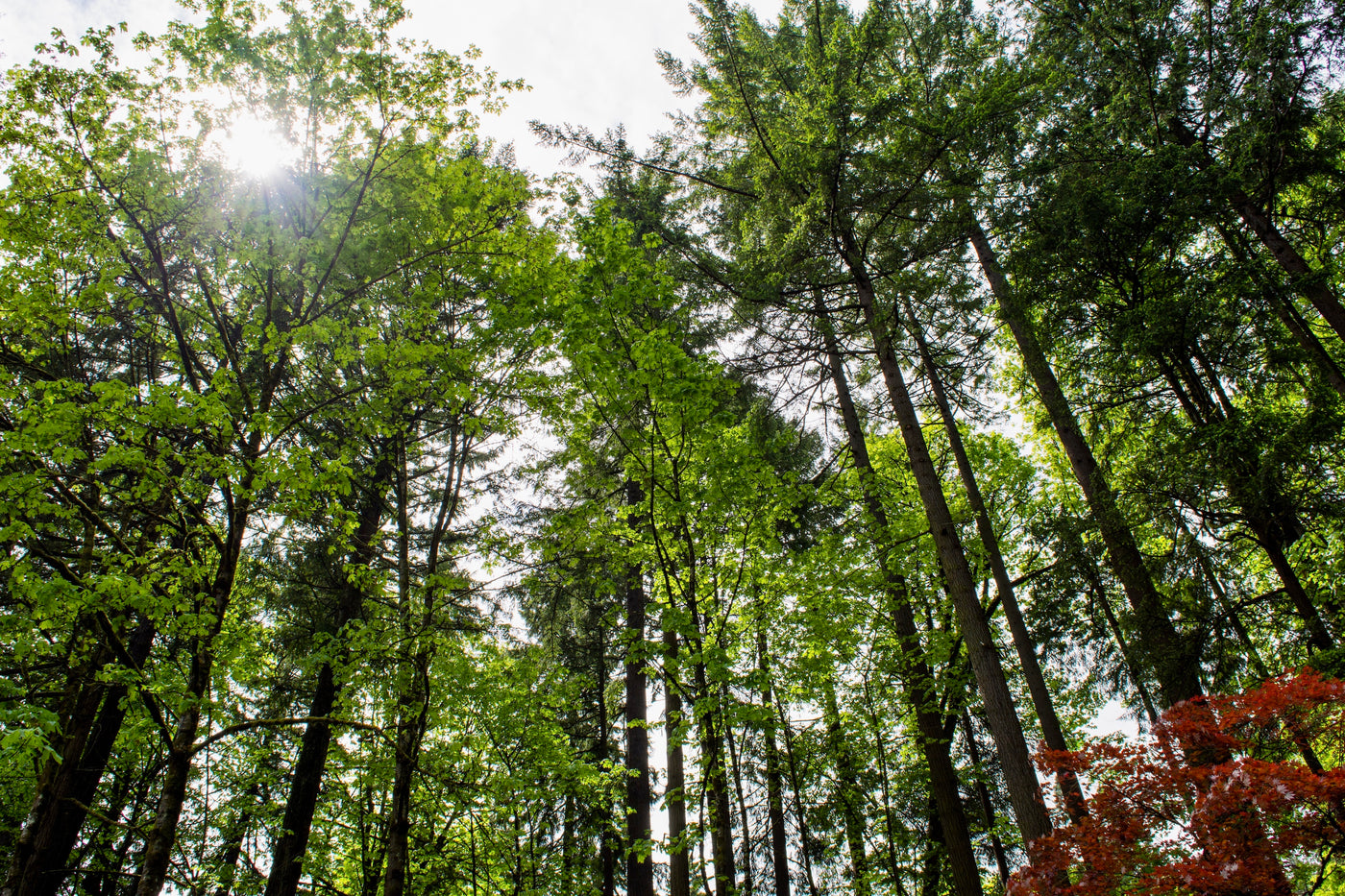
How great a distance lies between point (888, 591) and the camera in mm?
9391

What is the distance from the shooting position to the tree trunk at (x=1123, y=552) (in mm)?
6938

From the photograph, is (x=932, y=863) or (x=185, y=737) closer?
(x=185, y=737)

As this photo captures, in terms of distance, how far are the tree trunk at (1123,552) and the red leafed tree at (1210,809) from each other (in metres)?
1.16

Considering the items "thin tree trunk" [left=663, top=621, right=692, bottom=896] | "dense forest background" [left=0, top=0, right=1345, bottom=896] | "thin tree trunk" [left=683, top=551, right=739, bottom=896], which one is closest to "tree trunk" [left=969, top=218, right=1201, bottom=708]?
"dense forest background" [left=0, top=0, right=1345, bottom=896]

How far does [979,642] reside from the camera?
6.39 meters

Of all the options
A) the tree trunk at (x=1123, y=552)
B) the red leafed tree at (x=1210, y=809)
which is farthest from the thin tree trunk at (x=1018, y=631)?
the red leafed tree at (x=1210, y=809)

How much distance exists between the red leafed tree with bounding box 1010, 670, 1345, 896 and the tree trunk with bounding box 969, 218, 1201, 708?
1.16 meters

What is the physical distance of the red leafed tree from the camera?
387 cm

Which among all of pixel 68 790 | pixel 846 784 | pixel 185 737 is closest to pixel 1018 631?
pixel 846 784

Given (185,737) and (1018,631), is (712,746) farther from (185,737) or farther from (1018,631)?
(1018,631)

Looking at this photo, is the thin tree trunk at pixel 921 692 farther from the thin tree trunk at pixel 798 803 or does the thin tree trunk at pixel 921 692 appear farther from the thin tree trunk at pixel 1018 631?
the thin tree trunk at pixel 798 803

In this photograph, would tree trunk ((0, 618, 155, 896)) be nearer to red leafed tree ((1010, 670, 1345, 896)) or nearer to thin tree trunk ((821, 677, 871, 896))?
red leafed tree ((1010, 670, 1345, 896))

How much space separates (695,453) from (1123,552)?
19.5ft

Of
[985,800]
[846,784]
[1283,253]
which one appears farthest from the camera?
[985,800]
